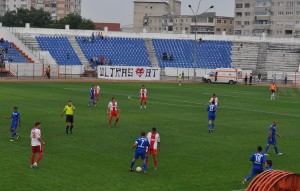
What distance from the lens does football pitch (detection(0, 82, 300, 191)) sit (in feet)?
66.6

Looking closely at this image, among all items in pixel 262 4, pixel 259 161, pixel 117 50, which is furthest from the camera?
pixel 262 4

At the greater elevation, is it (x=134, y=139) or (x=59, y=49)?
(x=59, y=49)

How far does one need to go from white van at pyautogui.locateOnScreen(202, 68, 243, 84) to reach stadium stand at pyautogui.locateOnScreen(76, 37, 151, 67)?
50.0 feet

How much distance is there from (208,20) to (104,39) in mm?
91732

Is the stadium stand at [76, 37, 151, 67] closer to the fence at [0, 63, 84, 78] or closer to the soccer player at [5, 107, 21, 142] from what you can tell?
the fence at [0, 63, 84, 78]

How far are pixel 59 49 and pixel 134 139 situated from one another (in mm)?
65662

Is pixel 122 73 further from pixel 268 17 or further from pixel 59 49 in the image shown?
pixel 268 17

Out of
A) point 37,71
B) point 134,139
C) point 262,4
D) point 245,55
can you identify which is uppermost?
point 262,4

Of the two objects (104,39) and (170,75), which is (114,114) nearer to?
(170,75)

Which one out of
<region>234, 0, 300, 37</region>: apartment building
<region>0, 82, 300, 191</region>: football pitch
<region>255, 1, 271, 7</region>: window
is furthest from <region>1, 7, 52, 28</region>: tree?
<region>0, 82, 300, 191</region>: football pitch

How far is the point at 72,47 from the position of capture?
9494 cm

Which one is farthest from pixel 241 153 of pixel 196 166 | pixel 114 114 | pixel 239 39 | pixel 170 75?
pixel 239 39

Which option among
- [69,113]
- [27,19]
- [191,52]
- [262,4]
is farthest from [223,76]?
[262,4]

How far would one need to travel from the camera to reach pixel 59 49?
9306cm
